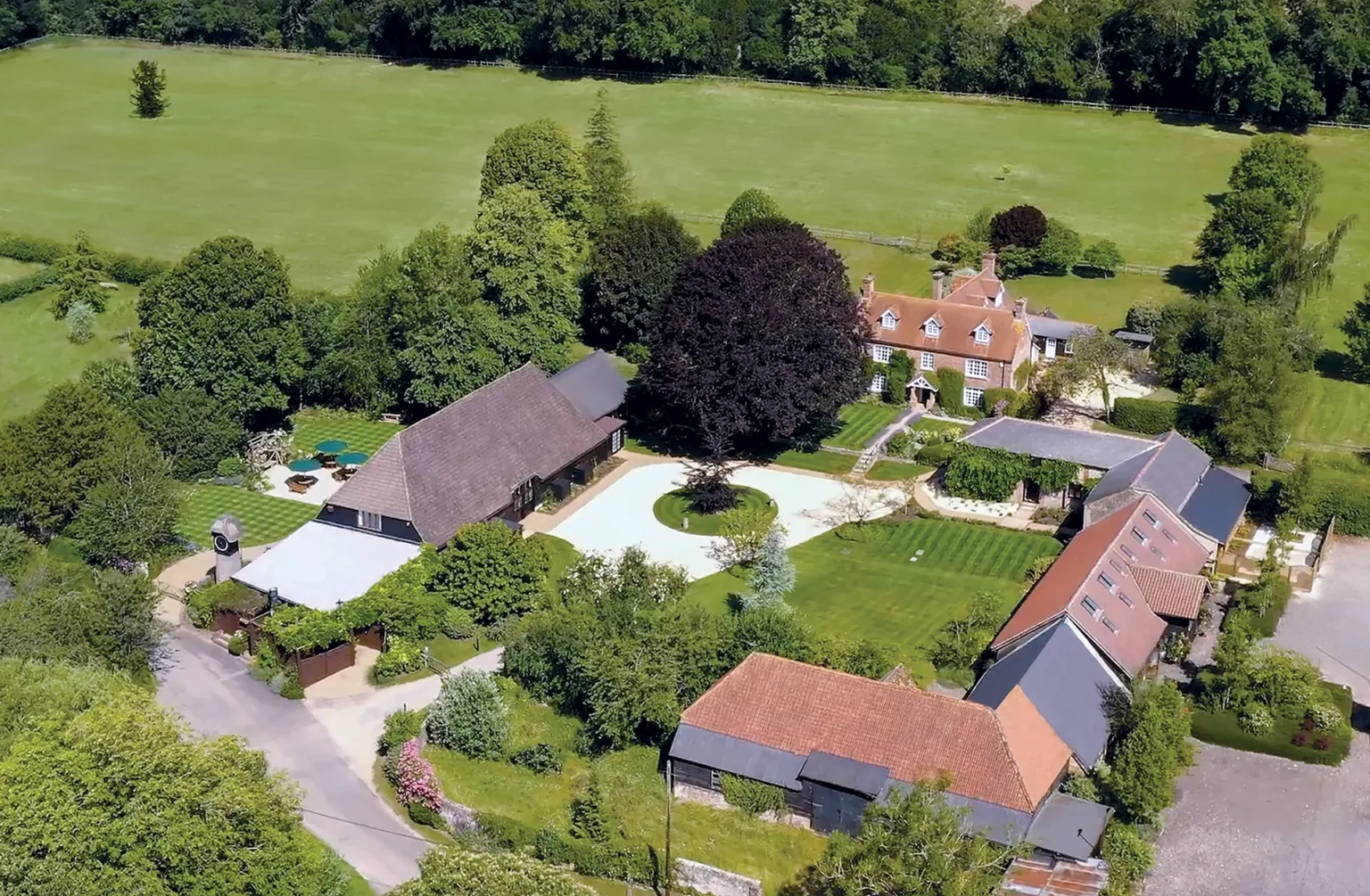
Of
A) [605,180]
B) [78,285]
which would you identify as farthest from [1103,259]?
[78,285]

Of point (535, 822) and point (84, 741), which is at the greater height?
point (84, 741)

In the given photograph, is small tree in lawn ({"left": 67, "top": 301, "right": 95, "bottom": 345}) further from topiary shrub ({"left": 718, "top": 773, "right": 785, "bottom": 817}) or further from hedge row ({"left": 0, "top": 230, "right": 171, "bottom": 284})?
topiary shrub ({"left": 718, "top": 773, "right": 785, "bottom": 817})

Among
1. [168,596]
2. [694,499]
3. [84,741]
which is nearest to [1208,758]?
[694,499]

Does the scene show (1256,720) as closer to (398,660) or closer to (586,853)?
(586,853)

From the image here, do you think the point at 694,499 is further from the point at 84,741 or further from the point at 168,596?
the point at 84,741

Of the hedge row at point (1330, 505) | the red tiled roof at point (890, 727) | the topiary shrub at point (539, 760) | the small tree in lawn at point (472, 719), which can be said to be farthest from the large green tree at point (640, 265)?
the red tiled roof at point (890, 727)

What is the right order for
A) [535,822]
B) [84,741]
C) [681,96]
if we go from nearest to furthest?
[84,741] → [535,822] → [681,96]

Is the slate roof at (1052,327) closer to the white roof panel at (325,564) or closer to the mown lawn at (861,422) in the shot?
the mown lawn at (861,422)

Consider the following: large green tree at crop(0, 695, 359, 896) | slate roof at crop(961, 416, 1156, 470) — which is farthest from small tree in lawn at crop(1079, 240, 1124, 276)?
large green tree at crop(0, 695, 359, 896)
